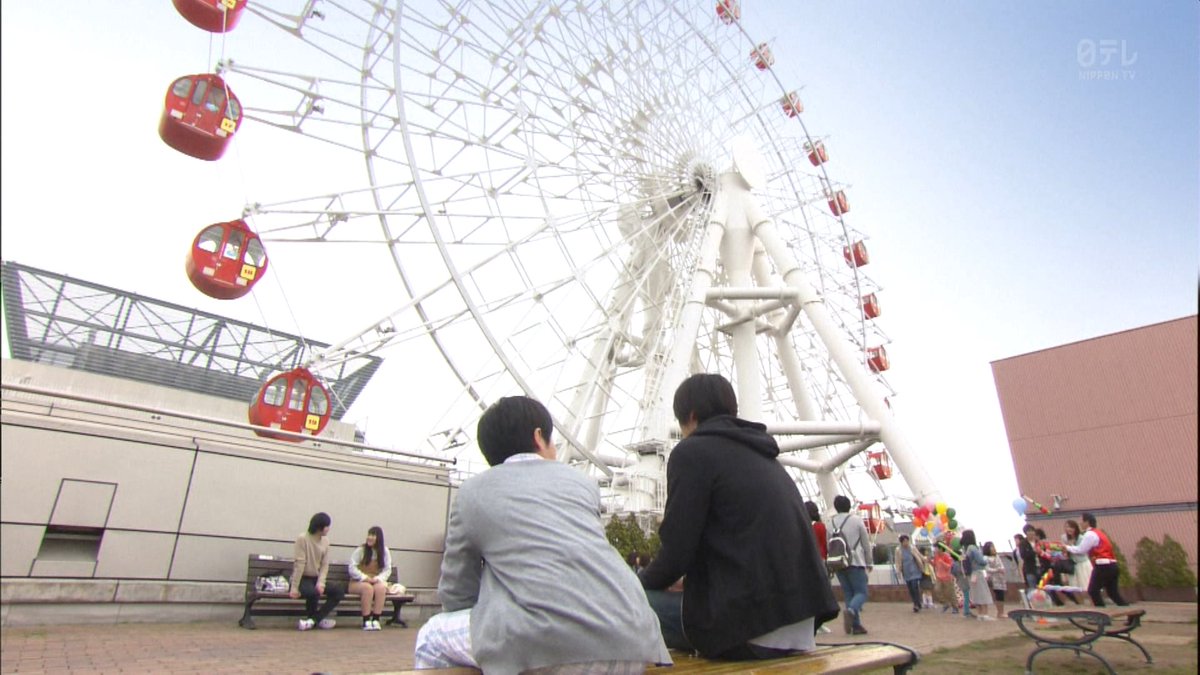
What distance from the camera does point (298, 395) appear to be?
1134 cm

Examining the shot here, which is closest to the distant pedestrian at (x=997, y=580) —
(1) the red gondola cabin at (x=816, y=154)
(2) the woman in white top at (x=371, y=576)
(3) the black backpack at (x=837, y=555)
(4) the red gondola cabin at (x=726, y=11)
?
(3) the black backpack at (x=837, y=555)

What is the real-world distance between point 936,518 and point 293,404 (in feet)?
→ 38.2

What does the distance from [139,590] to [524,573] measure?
4.79m

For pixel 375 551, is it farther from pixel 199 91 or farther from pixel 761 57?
pixel 761 57

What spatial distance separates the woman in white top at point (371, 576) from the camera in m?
7.31

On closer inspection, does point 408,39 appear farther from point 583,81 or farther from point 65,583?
point 65,583

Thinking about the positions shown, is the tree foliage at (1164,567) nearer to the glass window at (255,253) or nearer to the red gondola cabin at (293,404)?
Result: the red gondola cabin at (293,404)

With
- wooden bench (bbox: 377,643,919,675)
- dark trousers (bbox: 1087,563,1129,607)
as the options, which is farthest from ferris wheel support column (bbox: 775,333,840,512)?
wooden bench (bbox: 377,643,919,675)

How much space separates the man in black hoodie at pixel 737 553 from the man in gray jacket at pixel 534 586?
1.25 feet

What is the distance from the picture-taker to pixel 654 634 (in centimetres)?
198

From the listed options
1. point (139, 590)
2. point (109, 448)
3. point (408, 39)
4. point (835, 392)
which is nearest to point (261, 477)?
point (139, 590)

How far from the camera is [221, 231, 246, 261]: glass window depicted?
1157 cm

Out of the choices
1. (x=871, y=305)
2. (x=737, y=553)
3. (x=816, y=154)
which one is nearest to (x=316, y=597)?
(x=737, y=553)

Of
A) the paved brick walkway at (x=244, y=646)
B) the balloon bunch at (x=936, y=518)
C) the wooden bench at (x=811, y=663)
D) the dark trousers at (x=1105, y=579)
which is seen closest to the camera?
the wooden bench at (x=811, y=663)
